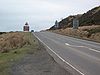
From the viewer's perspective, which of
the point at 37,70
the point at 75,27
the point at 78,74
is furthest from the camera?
the point at 75,27

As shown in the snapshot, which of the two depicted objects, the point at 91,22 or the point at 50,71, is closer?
the point at 50,71

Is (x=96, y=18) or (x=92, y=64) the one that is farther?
(x=96, y=18)

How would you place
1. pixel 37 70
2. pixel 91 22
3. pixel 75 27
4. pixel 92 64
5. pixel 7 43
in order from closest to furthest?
1. pixel 37 70
2. pixel 92 64
3. pixel 7 43
4. pixel 75 27
5. pixel 91 22

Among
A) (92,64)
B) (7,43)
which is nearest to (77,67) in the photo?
(92,64)

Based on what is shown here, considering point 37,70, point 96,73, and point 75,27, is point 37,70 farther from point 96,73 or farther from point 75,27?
point 75,27

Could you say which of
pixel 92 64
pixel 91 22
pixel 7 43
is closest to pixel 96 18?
pixel 91 22

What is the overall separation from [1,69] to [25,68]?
1.18m

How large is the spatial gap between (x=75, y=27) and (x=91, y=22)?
65.0ft

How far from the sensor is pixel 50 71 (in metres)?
16.2

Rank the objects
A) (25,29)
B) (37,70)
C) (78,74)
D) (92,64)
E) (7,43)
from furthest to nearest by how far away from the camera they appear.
→ (25,29), (7,43), (92,64), (37,70), (78,74)

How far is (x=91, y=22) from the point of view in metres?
85.9

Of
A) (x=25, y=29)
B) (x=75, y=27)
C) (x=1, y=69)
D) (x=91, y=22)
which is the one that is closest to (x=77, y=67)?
(x=1, y=69)

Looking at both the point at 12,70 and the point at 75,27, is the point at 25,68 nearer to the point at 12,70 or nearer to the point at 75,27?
the point at 12,70

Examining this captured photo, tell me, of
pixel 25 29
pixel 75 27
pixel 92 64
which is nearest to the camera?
pixel 92 64
